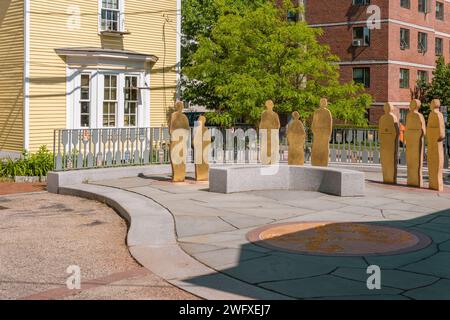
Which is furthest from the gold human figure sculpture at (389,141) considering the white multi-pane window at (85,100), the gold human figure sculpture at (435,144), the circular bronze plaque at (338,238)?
the white multi-pane window at (85,100)

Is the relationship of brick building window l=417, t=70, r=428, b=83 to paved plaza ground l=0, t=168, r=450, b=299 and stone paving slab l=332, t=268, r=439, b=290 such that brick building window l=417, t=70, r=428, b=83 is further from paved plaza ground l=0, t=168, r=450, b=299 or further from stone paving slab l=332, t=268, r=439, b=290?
stone paving slab l=332, t=268, r=439, b=290

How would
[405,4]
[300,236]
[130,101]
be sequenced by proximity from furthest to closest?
[405,4]
[130,101]
[300,236]

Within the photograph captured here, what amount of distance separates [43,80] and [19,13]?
2282mm

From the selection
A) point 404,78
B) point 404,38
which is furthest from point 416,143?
point 404,38

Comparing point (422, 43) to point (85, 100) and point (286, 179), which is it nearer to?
point (85, 100)

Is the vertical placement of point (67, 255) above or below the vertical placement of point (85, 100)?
below

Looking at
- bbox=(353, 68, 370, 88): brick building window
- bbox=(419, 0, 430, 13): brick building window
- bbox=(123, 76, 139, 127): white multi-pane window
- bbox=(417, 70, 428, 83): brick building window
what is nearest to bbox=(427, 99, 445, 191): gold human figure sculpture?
bbox=(123, 76, 139, 127): white multi-pane window

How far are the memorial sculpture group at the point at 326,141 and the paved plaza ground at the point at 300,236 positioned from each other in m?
0.63

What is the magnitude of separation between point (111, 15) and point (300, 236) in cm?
1532

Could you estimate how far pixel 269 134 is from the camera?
16.4 metres

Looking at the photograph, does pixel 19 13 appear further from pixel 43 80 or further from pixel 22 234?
pixel 22 234

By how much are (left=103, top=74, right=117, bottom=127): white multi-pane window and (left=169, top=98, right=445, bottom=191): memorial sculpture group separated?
6831 millimetres

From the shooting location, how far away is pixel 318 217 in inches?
405

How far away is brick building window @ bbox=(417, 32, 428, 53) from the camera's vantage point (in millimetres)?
42928
